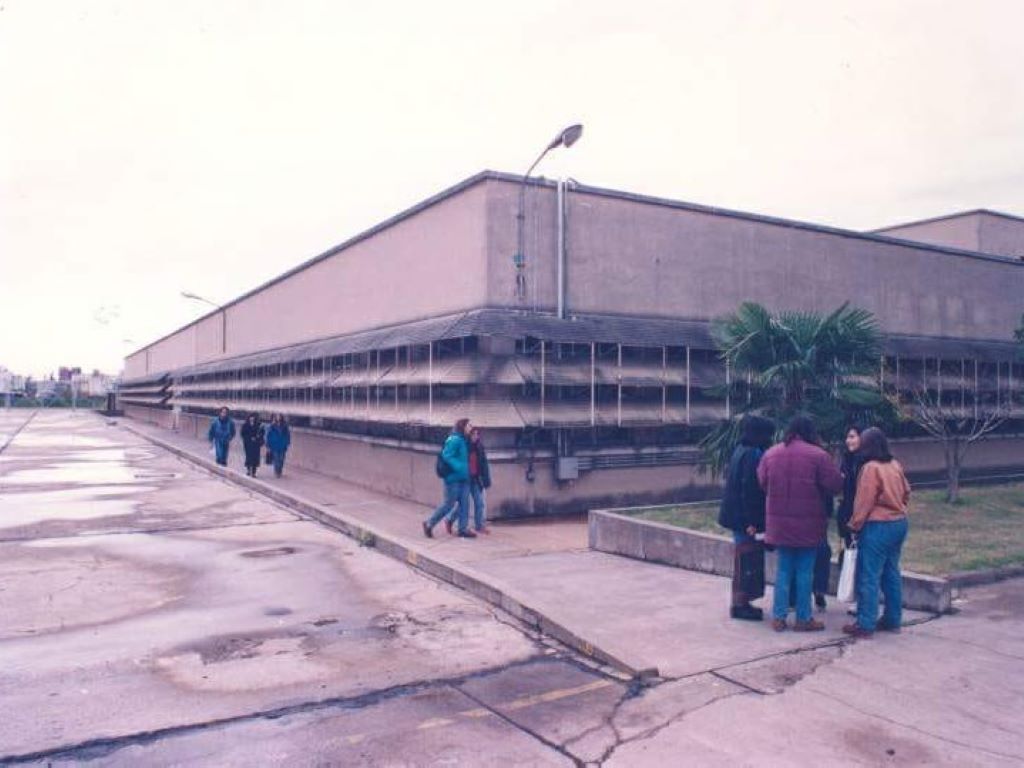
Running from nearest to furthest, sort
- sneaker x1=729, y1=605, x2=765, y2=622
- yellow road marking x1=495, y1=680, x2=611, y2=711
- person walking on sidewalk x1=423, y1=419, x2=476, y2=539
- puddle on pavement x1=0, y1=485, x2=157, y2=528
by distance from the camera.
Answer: yellow road marking x1=495, y1=680, x2=611, y2=711
sneaker x1=729, y1=605, x2=765, y2=622
person walking on sidewalk x1=423, y1=419, x2=476, y2=539
puddle on pavement x1=0, y1=485, x2=157, y2=528

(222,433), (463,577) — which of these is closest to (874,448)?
(463,577)

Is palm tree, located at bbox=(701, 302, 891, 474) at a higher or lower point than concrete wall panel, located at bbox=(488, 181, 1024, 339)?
lower

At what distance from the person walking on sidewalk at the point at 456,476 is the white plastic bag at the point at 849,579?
19.7ft

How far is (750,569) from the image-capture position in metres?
7.46

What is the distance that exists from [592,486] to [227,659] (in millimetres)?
8891

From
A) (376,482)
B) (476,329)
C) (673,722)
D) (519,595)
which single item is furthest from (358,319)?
(673,722)

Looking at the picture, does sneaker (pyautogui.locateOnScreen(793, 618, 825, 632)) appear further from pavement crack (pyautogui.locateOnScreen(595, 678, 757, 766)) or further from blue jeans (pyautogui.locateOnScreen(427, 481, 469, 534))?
blue jeans (pyautogui.locateOnScreen(427, 481, 469, 534))

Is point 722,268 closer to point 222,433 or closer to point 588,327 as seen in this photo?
point 588,327

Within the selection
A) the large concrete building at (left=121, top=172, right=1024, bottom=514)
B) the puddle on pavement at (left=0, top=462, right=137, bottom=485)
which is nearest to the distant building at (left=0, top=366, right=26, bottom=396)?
the puddle on pavement at (left=0, top=462, right=137, bottom=485)

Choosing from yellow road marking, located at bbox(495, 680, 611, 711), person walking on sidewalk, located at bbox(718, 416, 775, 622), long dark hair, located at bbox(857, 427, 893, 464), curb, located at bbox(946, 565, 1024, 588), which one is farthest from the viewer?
curb, located at bbox(946, 565, 1024, 588)

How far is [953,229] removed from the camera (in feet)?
78.5

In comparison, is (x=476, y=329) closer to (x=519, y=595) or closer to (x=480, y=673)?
(x=519, y=595)

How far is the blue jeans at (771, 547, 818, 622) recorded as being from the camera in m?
7.02

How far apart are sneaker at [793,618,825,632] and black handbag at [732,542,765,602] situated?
42 centimetres
